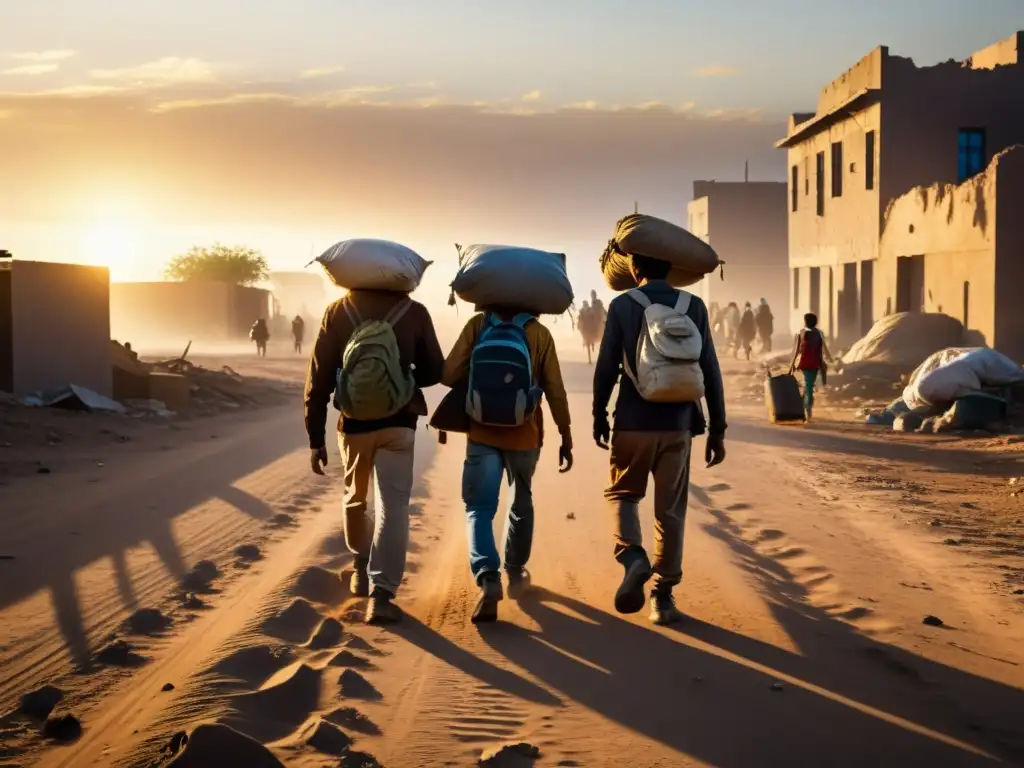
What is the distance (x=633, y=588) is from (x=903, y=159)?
86.5 ft

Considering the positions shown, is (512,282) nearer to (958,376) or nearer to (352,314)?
(352,314)

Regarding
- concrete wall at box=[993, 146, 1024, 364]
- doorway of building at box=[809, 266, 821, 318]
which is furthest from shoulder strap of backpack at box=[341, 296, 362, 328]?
Answer: doorway of building at box=[809, 266, 821, 318]

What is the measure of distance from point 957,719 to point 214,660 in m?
3.02

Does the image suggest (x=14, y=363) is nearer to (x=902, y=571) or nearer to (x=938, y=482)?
(x=938, y=482)

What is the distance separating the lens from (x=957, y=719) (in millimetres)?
4523

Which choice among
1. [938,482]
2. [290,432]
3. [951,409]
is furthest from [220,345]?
[938,482]

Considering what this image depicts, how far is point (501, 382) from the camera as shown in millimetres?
6016

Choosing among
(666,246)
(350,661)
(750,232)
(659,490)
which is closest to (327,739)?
(350,661)

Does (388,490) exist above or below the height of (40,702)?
above

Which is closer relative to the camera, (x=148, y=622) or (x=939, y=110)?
(x=148, y=622)

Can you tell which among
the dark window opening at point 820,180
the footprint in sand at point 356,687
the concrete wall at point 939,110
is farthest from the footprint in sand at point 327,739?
the dark window opening at point 820,180

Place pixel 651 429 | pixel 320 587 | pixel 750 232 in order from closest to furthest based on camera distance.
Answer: pixel 651 429, pixel 320 587, pixel 750 232

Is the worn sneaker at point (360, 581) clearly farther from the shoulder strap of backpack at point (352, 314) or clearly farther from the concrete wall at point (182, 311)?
the concrete wall at point (182, 311)

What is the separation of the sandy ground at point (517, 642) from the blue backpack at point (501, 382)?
3.37 ft
